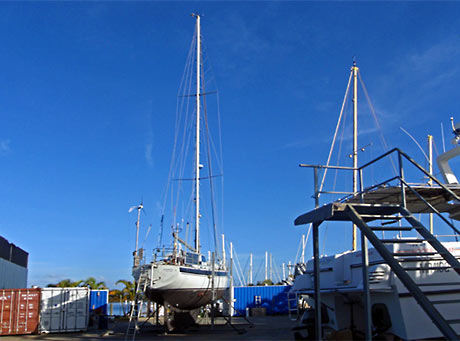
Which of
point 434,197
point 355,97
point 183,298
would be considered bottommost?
point 183,298

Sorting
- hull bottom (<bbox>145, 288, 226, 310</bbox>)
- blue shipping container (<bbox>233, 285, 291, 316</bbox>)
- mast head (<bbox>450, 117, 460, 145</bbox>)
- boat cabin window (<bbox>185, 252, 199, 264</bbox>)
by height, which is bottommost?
blue shipping container (<bbox>233, 285, 291, 316</bbox>)

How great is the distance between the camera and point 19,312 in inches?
856

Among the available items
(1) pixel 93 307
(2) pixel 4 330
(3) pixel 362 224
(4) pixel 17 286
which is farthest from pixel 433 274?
(4) pixel 17 286

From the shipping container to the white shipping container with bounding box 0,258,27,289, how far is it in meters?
10.8

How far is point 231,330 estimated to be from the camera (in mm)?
20969

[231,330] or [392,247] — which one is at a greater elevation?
[392,247]

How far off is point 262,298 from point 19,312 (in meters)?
19.7

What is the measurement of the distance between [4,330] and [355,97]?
2183cm

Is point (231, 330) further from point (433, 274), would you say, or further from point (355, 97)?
point (355, 97)

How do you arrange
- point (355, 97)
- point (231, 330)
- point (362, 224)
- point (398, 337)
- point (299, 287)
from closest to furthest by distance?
point (362, 224)
point (398, 337)
point (299, 287)
point (231, 330)
point (355, 97)

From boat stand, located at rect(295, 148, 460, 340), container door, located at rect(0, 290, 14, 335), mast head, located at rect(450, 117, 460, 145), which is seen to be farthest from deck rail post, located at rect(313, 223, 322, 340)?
container door, located at rect(0, 290, 14, 335)

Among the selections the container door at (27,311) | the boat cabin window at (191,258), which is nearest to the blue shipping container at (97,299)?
the container door at (27,311)

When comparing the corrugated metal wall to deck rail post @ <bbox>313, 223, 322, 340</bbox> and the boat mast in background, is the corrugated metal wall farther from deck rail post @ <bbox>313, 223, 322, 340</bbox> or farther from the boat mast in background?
deck rail post @ <bbox>313, 223, 322, 340</bbox>

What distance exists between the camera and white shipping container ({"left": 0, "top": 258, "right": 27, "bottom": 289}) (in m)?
32.1
